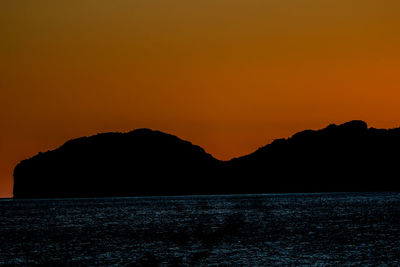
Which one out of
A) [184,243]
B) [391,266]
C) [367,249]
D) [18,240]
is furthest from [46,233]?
[391,266]

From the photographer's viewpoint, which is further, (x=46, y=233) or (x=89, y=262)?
(x=46, y=233)

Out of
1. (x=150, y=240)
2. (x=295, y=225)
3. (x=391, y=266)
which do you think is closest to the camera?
(x=391, y=266)

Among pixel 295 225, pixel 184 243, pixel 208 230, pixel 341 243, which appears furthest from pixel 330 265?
pixel 295 225

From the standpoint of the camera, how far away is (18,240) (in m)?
91.0

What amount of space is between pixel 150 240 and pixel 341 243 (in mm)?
24987

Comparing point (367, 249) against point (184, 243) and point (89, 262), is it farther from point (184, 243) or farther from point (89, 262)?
point (89, 262)

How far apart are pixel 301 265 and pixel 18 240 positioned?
47.2 meters

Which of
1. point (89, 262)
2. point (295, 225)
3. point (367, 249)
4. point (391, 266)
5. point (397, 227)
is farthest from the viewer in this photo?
point (295, 225)

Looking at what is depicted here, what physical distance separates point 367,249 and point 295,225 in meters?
41.3

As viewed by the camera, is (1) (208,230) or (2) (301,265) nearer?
(2) (301,265)

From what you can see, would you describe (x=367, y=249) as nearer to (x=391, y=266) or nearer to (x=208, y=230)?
(x=391, y=266)

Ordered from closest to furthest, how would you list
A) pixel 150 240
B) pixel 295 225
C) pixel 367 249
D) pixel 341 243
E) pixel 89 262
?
pixel 89 262, pixel 367 249, pixel 341 243, pixel 150 240, pixel 295 225

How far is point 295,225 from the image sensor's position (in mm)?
110125

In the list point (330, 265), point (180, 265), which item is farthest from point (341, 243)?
point (180, 265)
